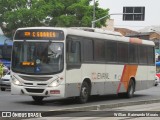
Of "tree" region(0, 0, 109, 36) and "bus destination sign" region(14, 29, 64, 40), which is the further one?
"tree" region(0, 0, 109, 36)

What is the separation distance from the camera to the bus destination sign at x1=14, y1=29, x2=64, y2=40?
66.4 ft

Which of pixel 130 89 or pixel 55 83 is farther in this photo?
pixel 130 89

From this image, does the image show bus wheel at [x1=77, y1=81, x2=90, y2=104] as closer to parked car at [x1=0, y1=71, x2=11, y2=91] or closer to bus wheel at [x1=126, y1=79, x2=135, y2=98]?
bus wheel at [x1=126, y1=79, x2=135, y2=98]

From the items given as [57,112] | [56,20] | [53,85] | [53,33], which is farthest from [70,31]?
[56,20]

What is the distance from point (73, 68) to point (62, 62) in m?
0.79

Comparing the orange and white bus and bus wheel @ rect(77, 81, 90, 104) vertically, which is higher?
the orange and white bus

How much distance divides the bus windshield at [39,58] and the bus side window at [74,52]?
1.64 feet

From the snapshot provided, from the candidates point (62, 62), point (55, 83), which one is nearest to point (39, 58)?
point (62, 62)

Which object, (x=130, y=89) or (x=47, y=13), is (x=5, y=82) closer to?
(x=130, y=89)

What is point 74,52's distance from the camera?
67.8ft

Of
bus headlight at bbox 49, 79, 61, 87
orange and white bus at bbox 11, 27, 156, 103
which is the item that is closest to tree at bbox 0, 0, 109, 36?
orange and white bus at bbox 11, 27, 156, 103

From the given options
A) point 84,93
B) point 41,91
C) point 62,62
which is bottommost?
point 84,93

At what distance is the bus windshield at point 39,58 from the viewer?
65.2ft

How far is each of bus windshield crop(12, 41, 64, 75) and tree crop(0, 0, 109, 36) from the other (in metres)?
40.1
